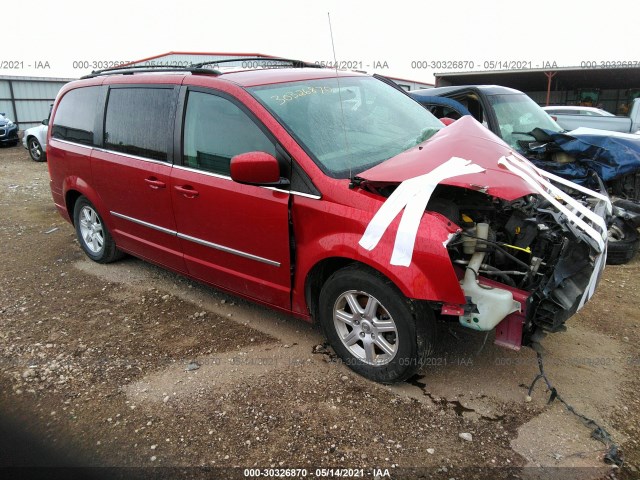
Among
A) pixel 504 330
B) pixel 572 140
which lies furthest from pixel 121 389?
pixel 572 140

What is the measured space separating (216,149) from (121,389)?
1.69 metres

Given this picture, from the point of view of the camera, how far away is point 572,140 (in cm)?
532

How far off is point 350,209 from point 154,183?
175 centimetres

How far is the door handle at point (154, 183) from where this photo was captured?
3.69m

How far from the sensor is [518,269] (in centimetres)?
277

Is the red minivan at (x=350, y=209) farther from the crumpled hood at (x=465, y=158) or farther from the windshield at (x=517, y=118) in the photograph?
the windshield at (x=517, y=118)

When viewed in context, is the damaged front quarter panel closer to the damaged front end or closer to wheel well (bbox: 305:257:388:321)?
the damaged front end

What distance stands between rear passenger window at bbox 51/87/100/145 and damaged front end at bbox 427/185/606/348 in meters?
3.36

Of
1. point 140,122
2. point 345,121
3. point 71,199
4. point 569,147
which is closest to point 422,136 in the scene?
point 345,121

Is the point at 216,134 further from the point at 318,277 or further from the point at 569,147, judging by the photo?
the point at 569,147

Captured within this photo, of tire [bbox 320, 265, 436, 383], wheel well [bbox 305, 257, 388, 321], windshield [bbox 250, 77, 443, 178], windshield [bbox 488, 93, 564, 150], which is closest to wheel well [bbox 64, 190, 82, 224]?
windshield [bbox 250, 77, 443, 178]

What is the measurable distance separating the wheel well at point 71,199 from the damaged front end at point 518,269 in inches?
149

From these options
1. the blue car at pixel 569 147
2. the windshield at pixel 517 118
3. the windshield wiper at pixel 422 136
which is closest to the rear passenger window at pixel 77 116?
the windshield wiper at pixel 422 136

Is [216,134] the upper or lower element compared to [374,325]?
upper
